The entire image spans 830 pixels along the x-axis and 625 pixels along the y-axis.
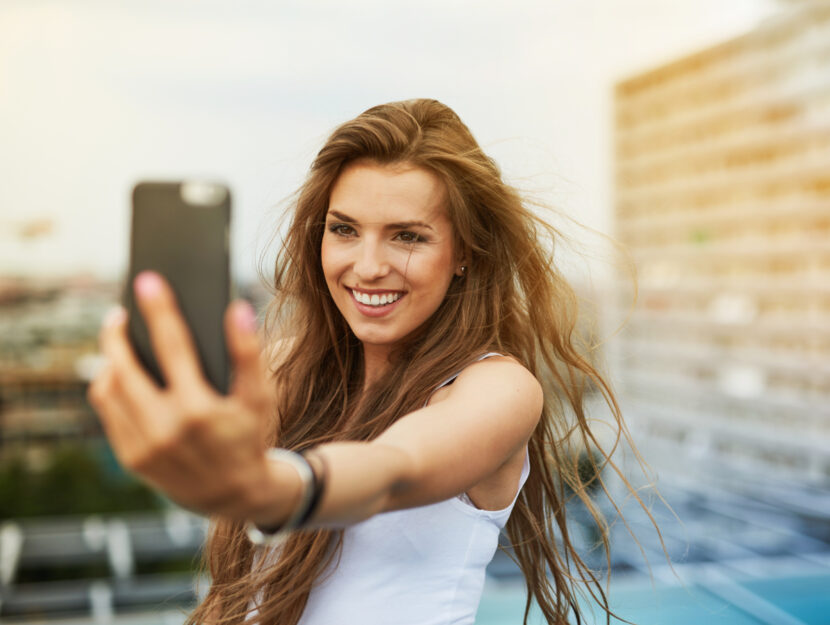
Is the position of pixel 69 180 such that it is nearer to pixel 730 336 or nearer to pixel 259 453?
pixel 730 336

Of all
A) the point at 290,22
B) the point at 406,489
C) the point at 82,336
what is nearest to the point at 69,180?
the point at 82,336

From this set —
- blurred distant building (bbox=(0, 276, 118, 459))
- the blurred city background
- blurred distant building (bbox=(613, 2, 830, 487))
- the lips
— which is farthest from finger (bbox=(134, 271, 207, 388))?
blurred distant building (bbox=(0, 276, 118, 459))

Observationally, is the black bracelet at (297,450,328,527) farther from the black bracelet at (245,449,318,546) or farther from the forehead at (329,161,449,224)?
the forehead at (329,161,449,224)

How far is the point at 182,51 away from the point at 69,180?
50.9 inches

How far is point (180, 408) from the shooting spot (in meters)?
0.59

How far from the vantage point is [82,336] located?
20.9 feet

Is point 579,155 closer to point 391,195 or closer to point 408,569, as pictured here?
point 391,195

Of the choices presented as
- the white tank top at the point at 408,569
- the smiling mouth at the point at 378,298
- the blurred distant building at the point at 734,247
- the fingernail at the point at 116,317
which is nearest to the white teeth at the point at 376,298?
the smiling mouth at the point at 378,298

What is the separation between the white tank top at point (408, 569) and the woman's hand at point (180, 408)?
0.48 meters

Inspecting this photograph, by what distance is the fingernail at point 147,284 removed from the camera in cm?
60

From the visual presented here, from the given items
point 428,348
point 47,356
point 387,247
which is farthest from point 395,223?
point 47,356

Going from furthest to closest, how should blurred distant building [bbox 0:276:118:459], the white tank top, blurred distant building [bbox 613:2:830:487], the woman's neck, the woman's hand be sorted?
blurred distant building [bbox 0:276:118:459] < blurred distant building [bbox 613:2:830:487] < the woman's neck < the white tank top < the woman's hand

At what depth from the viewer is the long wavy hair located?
3.72 ft

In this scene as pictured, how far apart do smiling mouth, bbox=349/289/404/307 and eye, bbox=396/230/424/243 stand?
69 mm
